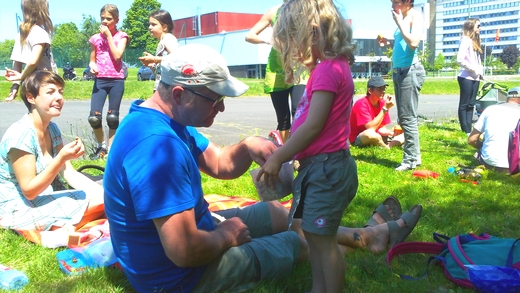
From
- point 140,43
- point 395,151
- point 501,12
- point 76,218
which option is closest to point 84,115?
point 395,151

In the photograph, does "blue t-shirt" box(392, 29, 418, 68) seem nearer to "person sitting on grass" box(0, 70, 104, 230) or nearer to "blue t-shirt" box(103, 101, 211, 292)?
"person sitting on grass" box(0, 70, 104, 230)

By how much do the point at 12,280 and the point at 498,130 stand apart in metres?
4.63

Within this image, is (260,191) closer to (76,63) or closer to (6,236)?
(6,236)

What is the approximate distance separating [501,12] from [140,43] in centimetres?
8247

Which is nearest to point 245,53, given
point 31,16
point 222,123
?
point 222,123

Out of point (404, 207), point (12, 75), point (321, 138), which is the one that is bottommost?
point (404, 207)

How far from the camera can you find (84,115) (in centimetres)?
1220

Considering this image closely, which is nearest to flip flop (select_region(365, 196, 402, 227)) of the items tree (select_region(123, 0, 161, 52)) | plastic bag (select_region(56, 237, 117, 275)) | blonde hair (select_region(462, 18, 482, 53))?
plastic bag (select_region(56, 237, 117, 275))

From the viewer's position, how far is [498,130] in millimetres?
5250

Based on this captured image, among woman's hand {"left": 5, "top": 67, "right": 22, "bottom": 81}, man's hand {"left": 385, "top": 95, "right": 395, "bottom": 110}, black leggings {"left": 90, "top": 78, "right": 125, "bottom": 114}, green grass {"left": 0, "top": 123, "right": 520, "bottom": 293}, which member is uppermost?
woman's hand {"left": 5, "top": 67, "right": 22, "bottom": 81}

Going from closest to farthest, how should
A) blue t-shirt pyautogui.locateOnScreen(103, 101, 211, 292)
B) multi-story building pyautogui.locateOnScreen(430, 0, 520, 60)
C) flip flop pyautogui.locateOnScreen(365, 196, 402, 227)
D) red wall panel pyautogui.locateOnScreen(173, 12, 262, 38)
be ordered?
blue t-shirt pyautogui.locateOnScreen(103, 101, 211, 292)
flip flop pyautogui.locateOnScreen(365, 196, 402, 227)
red wall panel pyautogui.locateOnScreen(173, 12, 262, 38)
multi-story building pyautogui.locateOnScreen(430, 0, 520, 60)

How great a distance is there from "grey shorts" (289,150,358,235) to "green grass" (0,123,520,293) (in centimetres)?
42

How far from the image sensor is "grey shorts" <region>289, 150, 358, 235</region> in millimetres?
2508

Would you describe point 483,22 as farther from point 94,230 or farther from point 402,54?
point 94,230
